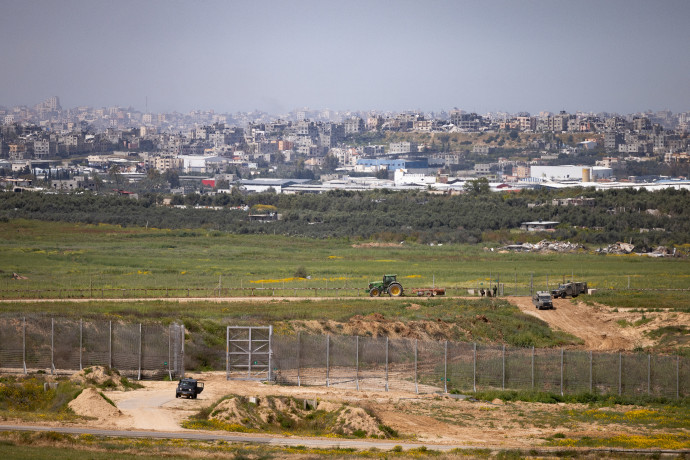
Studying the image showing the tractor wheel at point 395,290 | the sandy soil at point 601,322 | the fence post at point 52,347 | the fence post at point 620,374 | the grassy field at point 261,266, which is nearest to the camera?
the fence post at point 620,374

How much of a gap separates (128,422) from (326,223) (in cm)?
9875

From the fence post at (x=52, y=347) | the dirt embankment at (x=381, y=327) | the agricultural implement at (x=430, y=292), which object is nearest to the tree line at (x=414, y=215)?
the agricultural implement at (x=430, y=292)

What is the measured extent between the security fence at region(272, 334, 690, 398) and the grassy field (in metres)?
21.9

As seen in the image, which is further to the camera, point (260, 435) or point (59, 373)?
point (59, 373)

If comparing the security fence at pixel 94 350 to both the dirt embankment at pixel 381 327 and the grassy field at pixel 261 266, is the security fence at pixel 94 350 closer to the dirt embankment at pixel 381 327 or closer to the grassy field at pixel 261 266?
Result: the dirt embankment at pixel 381 327

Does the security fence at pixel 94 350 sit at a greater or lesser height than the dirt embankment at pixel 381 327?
greater

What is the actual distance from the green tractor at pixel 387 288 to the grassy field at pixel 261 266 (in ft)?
6.24

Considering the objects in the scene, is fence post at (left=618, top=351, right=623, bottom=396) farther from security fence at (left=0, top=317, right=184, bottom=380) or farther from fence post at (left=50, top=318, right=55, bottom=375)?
fence post at (left=50, top=318, right=55, bottom=375)

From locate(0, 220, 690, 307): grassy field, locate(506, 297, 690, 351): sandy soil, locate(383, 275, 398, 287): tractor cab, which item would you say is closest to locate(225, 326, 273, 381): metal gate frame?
locate(506, 297, 690, 351): sandy soil

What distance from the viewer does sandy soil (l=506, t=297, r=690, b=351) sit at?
45.0 m

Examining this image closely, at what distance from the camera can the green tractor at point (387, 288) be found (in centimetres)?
5594

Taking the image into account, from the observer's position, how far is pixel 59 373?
1239 inches

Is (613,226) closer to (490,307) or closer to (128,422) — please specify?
(490,307)

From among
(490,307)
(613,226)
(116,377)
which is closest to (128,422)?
(116,377)
